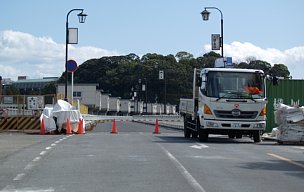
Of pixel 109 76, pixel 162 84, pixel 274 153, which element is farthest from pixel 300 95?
pixel 109 76

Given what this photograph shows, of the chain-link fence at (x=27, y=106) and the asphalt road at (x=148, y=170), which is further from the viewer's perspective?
the chain-link fence at (x=27, y=106)

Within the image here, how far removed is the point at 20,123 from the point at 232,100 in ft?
51.2

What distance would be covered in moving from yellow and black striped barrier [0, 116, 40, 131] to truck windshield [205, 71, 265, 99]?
1380cm

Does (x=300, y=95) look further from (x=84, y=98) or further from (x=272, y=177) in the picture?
(x=84, y=98)

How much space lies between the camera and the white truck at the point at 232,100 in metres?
22.1

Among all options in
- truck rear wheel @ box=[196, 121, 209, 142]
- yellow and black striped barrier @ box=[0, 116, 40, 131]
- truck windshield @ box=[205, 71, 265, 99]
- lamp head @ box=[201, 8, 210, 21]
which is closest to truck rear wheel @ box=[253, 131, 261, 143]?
truck windshield @ box=[205, 71, 265, 99]

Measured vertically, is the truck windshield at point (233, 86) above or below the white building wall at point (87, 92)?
below

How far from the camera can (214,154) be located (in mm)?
16797

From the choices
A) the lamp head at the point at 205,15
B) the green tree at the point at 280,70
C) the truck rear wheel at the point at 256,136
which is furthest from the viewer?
the green tree at the point at 280,70

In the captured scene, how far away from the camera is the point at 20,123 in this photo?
32688mm

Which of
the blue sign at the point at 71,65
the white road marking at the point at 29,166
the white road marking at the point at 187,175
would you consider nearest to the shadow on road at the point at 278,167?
→ the white road marking at the point at 187,175

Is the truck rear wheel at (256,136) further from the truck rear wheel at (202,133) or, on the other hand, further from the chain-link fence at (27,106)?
the chain-link fence at (27,106)

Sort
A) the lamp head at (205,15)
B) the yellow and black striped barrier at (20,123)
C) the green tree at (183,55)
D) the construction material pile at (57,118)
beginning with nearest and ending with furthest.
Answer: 1. the construction material pile at (57,118)
2. the yellow and black striped barrier at (20,123)
3. the lamp head at (205,15)
4. the green tree at (183,55)

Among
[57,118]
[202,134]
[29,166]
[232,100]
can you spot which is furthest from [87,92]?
[29,166]
